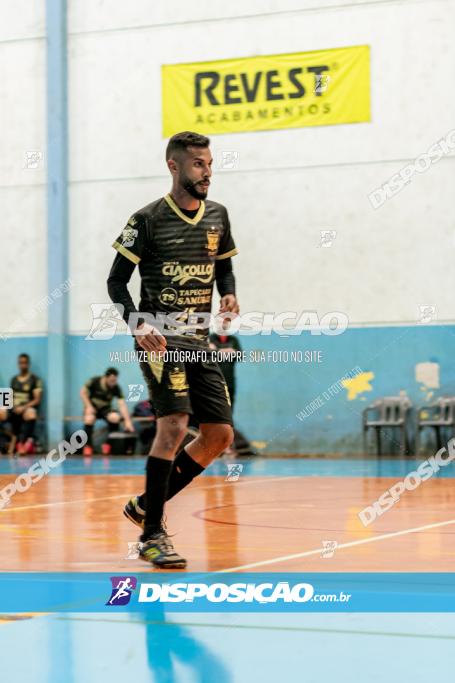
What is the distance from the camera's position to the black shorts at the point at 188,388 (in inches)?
232

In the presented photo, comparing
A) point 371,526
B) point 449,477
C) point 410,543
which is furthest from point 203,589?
point 449,477

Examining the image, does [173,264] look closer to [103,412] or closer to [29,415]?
[103,412]

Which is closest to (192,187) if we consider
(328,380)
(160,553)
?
(160,553)

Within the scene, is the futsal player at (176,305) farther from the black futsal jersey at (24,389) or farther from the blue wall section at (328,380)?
the black futsal jersey at (24,389)

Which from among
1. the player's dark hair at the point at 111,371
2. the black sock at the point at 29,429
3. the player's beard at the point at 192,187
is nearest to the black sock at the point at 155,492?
the player's beard at the point at 192,187

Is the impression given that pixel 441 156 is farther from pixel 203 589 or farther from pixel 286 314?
pixel 203 589

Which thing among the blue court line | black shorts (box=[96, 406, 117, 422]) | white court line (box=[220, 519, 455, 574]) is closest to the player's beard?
white court line (box=[220, 519, 455, 574])

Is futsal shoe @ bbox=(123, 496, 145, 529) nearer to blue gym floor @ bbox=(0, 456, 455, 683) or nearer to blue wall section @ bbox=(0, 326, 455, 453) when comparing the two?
blue gym floor @ bbox=(0, 456, 455, 683)

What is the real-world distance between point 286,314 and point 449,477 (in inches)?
231

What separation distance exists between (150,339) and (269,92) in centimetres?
1312

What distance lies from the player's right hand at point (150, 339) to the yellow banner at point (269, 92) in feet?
41.5

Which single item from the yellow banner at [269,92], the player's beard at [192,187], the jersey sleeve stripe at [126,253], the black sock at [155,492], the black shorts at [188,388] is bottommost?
the black sock at [155,492]

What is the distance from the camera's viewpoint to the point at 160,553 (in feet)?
18.8

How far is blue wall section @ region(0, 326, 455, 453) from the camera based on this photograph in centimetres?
1741
